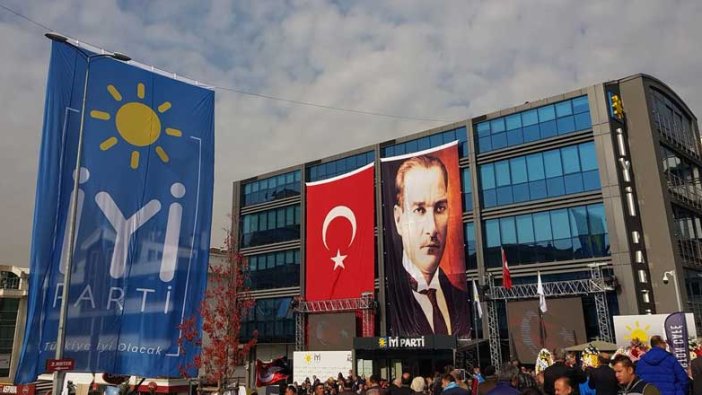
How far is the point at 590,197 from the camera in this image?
34.6 m

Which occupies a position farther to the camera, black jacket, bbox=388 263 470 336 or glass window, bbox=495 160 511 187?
glass window, bbox=495 160 511 187

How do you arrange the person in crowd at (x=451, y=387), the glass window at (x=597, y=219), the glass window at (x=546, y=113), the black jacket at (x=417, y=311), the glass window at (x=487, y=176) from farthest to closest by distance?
the glass window at (x=487, y=176) < the glass window at (x=546, y=113) < the black jacket at (x=417, y=311) < the glass window at (x=597, y=219) < the person in crowd at (x=451, y=387)

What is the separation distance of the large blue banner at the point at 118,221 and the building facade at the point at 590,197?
26.1 meters

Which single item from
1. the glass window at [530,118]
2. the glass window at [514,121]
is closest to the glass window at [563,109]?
the glass window at [530,118]

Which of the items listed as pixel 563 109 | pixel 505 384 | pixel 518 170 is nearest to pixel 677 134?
pixel 563 109

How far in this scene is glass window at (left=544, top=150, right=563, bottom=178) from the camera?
1430 inches

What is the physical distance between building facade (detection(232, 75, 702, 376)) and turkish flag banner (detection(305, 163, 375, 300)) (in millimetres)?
1593

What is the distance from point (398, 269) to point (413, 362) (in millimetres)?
6440

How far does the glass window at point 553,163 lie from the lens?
36312mm

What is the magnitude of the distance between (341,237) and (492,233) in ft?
38.4

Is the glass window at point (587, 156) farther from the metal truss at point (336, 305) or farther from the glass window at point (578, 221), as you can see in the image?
the metal truss at point (336, 305)

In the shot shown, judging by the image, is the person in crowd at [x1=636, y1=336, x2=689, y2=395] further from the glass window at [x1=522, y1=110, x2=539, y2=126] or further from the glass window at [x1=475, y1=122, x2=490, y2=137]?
the glass window at [x1=475, y1=122, x2=490, y2=137]

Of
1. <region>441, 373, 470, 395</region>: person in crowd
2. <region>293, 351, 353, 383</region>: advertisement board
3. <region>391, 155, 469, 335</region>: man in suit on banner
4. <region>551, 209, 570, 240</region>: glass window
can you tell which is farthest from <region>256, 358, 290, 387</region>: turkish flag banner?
<region>551, 209, 570, 240</region>: glass window

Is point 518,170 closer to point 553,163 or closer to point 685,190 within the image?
point 553,163
